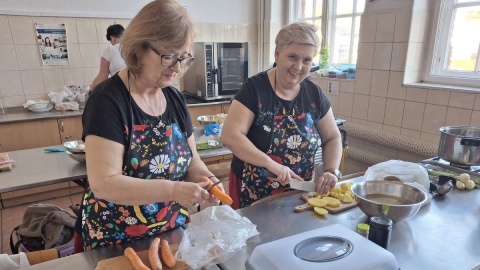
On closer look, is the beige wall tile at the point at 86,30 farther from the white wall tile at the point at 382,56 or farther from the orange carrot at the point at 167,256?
the orange carrot at the point at 167,256

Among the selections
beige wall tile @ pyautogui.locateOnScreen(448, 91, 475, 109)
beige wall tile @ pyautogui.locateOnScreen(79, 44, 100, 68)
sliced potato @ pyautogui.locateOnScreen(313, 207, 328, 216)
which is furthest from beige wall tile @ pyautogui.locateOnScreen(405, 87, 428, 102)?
beige wall tile @ pyautogui.locateOnScreen(79, 44, 100, 68)

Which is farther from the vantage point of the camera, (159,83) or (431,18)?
(431,18)

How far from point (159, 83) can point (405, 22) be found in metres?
2.68

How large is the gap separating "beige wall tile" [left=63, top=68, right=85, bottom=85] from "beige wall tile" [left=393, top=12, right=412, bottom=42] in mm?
3555

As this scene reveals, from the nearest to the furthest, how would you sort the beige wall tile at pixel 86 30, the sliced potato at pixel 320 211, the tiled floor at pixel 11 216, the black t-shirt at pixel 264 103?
1. the sliced potato at pixel 320 211
2. the black t-shirt at pixel 264 103
3. the tiled floor at pixel 11 216
4. the beige wall tile at pixel 86 30

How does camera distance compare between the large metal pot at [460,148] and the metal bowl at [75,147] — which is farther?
the metal bowl at [75,147]

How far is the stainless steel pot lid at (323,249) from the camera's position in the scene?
3.12 feet

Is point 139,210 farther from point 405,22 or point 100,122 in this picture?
point 405,22

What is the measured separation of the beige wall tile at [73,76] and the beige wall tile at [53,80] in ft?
0.15

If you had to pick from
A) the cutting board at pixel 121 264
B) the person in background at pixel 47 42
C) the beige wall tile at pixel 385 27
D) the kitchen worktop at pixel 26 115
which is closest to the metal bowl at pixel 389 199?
the cutting board at pixel 121 264

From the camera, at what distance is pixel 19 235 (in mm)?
1937

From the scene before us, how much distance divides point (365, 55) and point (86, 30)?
127 inches

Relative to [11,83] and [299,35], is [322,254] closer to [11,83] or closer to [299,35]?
[299,35]

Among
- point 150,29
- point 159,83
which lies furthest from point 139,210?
point 150,29
